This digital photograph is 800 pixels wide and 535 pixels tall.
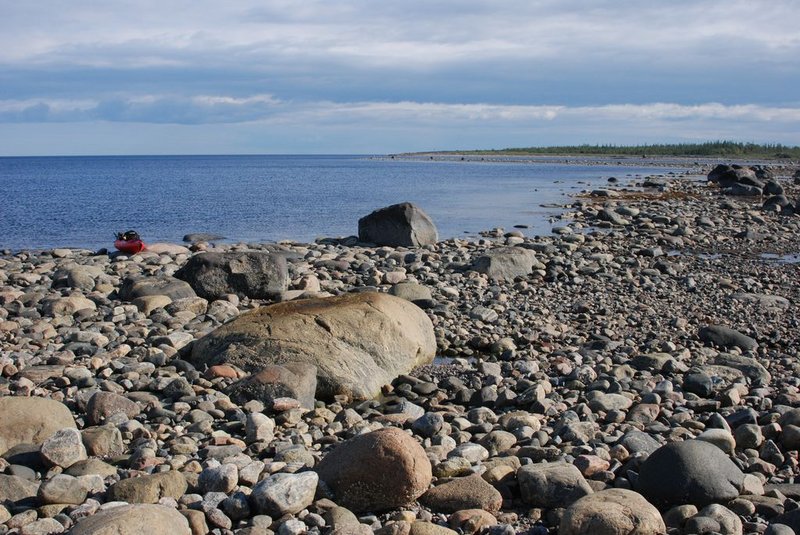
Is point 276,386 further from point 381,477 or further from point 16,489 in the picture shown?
point 16,489

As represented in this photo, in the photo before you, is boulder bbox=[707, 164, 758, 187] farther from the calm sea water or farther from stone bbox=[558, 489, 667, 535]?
stone bbox=[558, 489, 667, 535]

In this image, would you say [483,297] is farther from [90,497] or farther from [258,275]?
[90,497]

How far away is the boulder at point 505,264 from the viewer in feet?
53.3

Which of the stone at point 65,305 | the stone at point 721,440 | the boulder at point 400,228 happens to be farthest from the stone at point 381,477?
the boulder at point 400,228

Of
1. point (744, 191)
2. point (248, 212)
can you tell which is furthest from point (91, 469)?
point (744, 191)

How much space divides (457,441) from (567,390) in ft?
7.59

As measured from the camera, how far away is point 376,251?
66.8ft

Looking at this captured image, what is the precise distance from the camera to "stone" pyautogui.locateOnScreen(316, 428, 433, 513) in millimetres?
5723

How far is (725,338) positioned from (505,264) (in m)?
5.77

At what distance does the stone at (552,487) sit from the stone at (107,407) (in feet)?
13.3

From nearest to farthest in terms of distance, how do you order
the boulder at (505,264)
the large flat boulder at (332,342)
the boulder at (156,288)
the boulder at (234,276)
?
the large flat boulder at (332,342) < the boulder at (156,288) < the boulder at (234,276) < the boulder at (505,264)

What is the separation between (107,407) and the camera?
776 cm

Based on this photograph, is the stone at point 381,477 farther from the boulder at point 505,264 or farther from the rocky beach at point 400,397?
the boulder at point 505,264

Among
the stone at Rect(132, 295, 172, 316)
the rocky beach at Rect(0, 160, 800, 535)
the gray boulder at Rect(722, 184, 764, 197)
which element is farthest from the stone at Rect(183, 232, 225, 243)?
the gray boulder at Rect(722, 184, 764, 197)
